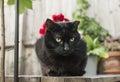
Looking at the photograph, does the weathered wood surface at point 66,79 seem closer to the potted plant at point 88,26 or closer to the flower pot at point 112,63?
the flower pot at point 112,63

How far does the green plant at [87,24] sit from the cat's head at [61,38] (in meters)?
1.79

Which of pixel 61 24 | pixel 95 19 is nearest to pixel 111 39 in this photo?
pixel 95 19

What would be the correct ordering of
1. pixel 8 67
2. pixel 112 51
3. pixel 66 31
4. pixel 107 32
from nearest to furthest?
pixel 66 31
pixel 112 51
pixel 107 32
pixel 8 67

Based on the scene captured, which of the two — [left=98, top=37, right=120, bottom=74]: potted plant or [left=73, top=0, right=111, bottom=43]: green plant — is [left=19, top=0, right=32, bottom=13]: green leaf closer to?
[left=98, top=37, right=120, bottom=74]: potted plant

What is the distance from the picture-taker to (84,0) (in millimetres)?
3531

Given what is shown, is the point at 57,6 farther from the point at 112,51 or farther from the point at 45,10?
the point at 112,51

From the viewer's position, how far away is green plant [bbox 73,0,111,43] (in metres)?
3.41

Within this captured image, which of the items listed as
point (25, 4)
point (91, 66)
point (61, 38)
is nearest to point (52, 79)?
point (61, 38)

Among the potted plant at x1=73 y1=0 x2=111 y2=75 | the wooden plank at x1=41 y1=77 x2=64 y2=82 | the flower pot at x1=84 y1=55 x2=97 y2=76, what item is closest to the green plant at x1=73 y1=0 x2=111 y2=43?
the potted plant at x1=73 y1=0 x2=111 y2=75

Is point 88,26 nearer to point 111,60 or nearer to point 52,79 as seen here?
point 111,60

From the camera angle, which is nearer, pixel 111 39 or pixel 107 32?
pixel 111 39

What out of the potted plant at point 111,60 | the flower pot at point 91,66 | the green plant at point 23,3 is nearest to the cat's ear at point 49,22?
the green plant at point 23,3

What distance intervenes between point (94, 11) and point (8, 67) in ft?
3.60

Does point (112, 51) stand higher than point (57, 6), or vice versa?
point (57, 6)
